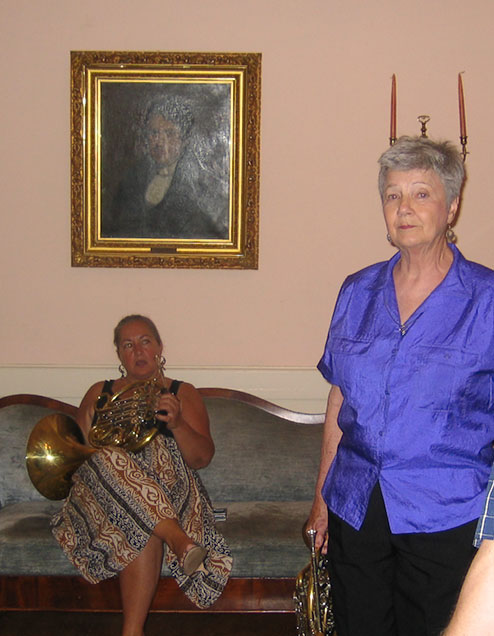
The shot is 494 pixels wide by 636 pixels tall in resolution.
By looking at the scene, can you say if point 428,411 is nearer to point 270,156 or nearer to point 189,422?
point 189,422

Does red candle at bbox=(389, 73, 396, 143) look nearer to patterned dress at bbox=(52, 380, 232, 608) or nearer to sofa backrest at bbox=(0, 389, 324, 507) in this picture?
sofa backrest at bbox=(0, 389, 324, 507)

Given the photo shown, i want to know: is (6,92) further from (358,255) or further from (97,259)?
(358,255)

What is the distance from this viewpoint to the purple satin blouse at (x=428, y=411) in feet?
5.66

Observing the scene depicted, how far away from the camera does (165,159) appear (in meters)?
3.57

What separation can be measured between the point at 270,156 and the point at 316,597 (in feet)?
6.81

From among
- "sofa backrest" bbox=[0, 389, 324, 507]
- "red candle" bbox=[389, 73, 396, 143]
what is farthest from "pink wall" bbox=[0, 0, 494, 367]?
"sofa backrest" bbox=[0, 389, 324, 507]

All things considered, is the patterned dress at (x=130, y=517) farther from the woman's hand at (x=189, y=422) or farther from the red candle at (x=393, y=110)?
the red candle at (x=393, y=110)

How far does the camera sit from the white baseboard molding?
3643 millimetres

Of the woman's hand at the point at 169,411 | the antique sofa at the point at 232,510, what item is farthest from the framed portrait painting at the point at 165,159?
the woman's hand at the point at 169,411

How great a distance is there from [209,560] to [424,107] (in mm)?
2125

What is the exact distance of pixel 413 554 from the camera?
1.73 m

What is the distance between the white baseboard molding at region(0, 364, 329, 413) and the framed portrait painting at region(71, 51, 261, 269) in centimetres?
48

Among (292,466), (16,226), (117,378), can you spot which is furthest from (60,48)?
(292,466)

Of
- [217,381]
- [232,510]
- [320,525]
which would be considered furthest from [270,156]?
[320,525]
